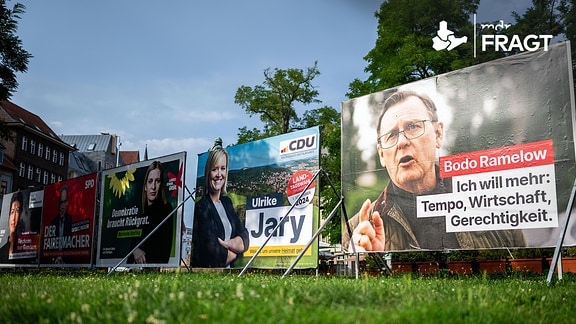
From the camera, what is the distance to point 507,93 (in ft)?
31.3

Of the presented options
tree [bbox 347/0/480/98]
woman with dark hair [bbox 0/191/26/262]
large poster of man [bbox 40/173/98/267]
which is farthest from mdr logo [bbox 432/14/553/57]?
woman with dark hair [bbox 0/191/26/262]

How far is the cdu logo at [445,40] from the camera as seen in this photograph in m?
27.3

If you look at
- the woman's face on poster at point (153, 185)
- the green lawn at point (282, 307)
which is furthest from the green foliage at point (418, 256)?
the green lawn at point (282, 307)

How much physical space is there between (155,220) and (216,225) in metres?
2.21

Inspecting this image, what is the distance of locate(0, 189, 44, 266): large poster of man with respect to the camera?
75.6 ft

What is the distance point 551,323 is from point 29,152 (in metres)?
68.0

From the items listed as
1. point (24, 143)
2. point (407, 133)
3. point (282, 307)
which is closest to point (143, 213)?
point (407, 133)

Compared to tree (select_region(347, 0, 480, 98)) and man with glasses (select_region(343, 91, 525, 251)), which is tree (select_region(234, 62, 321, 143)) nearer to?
tree (select_region(347, 0, 480, 98))

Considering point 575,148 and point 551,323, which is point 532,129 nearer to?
point 575,148

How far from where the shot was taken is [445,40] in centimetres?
2762

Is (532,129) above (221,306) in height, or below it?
above

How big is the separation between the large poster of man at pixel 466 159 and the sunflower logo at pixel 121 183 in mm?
8368

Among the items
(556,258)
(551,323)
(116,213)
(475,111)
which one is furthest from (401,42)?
(551,323)

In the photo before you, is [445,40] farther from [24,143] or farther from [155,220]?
[24,143]
